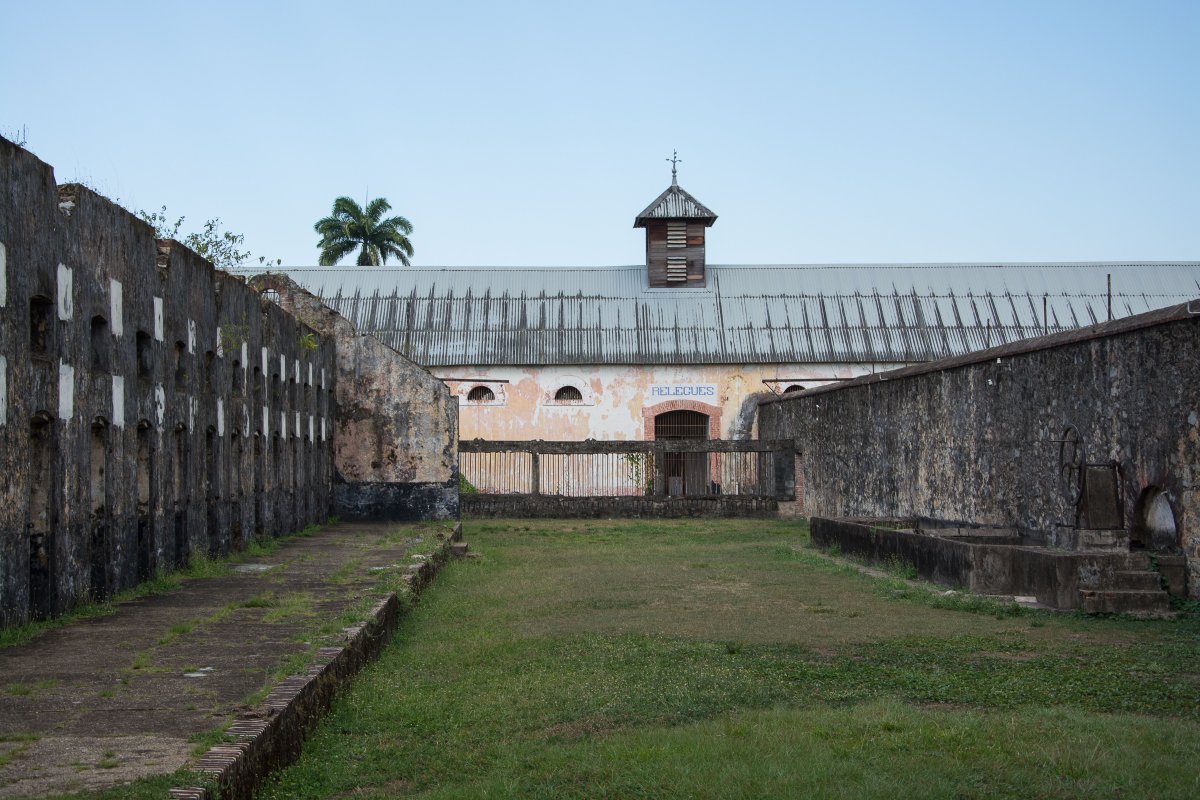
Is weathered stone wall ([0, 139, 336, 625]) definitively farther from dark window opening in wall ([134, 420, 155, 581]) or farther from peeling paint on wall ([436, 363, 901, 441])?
peeling paint on wall ([436, 363, 901, 441])

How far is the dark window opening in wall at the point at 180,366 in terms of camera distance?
A: 508 inches

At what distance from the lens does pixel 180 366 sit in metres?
13.0

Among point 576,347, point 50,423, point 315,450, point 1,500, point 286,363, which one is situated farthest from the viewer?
point 576,347

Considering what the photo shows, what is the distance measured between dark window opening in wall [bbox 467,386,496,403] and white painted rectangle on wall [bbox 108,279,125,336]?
2142cm

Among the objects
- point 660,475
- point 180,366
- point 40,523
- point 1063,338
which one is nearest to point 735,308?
point 660,475

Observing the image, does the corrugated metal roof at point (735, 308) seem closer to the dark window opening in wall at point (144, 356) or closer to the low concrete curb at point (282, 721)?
the dark window opening in wall at point (144, 356)

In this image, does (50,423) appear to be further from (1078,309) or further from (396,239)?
(396,239)

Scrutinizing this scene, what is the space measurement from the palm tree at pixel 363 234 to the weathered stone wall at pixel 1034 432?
27021 millimetres

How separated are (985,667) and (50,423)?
22.1 ft

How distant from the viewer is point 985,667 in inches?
303

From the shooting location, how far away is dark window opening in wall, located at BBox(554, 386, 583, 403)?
32.6m

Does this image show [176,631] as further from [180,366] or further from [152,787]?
[180,366]

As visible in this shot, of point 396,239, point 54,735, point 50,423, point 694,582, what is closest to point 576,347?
point 396,239

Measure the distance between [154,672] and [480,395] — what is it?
25945 millimetres
